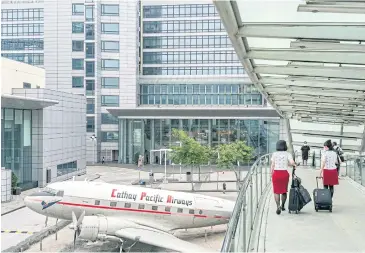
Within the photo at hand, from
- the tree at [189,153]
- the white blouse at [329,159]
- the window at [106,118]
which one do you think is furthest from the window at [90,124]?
the white blouse at [329,159]

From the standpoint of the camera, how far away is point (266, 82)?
32.8 feet

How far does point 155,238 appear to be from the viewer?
2211 cm

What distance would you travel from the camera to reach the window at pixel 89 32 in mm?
58781

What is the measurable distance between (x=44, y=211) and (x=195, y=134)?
3456 centimetres

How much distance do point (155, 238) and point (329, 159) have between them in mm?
14424

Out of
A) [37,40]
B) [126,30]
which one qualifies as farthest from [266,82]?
[37,40]

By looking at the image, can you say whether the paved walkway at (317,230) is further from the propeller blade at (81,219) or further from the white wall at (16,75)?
the white wall at (16,75)

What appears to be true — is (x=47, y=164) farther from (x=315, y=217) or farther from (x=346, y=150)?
(x=315, y=217)

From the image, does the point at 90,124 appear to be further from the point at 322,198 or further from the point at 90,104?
the point at 322,198

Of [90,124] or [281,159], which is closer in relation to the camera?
[281,159]

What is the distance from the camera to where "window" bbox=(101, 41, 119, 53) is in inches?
2356

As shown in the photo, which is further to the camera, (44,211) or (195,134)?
(195,134)

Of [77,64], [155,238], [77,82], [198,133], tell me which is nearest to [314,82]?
[155,238]

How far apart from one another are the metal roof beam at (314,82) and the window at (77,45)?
52.1m
